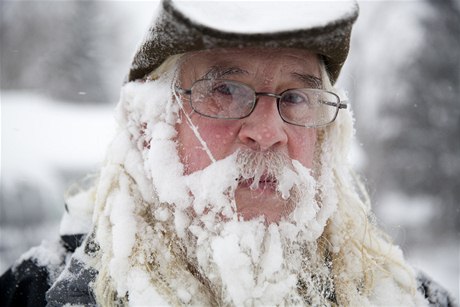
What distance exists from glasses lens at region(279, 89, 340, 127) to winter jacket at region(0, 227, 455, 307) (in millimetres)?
1011

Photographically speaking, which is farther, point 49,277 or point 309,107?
point 49,277

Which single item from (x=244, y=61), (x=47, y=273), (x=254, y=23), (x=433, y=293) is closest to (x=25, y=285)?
(x=47, y=273)

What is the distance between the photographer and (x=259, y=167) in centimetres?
158

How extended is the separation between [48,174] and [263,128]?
26.1ft

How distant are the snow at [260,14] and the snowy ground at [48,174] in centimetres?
433

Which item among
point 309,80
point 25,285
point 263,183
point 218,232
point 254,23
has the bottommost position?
point 25,285

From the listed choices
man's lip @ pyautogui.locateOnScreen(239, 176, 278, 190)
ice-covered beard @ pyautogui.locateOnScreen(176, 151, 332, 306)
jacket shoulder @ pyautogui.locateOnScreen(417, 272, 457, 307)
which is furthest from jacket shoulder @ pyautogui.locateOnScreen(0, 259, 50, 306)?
jacket shoulder @ pyautogui.locateOnScreen(417, 272, 457, 307)

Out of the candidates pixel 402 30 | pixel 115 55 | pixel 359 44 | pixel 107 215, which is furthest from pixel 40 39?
pixel 107 215

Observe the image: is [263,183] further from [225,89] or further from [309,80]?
[309,80]

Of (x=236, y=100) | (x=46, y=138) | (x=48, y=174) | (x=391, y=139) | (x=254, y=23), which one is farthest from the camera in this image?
(x=391, y=139)

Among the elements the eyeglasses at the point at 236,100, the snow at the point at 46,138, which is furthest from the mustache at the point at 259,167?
the snow at the point at 46,138

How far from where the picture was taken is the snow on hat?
4.53ft

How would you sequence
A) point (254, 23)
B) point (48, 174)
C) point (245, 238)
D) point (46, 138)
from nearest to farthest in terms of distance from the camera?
1. point (254, 23)
2. point (245, 238)
3. point (48, 174)
4. point (46, 138)

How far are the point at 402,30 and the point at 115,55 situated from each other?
18.9m
